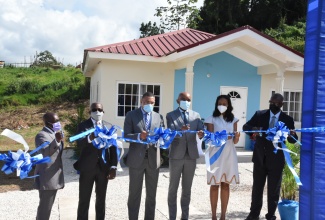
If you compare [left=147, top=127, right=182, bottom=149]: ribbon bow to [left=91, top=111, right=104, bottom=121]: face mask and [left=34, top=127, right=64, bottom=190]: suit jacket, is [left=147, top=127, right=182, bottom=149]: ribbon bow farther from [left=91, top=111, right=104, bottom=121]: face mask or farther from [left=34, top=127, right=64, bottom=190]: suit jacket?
[left=34, top=127, right=64, bottom=190]: suit jacket

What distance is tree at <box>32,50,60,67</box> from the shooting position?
1906 inches

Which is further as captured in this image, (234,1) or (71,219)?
(234,1)

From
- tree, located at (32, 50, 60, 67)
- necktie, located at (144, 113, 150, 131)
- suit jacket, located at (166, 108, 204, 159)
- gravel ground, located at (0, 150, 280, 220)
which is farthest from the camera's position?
tree, located at (32, 50, 60, 67)

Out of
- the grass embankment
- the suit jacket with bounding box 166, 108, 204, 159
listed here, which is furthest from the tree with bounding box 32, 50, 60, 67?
the suit jacket with bounding box 166, 108, 204, 159

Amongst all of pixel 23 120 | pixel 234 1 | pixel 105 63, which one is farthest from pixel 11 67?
pixel 105 63

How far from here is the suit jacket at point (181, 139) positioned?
543 centimetres

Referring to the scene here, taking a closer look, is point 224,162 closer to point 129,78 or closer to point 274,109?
point 274,109

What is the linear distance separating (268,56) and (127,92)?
4.64 m

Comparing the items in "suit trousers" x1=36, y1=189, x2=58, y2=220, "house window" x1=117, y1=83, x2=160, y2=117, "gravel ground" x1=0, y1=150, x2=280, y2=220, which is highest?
"house window" x1=117, y1=83, x2=160, y2=117

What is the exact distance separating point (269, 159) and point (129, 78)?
7567 millimetres

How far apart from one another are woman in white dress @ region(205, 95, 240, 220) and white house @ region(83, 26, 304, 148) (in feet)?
18.2

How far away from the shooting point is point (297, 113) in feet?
48.1

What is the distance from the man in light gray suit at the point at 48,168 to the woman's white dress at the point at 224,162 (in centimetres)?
219

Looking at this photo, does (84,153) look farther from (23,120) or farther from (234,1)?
(234,1)
